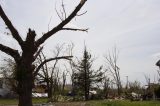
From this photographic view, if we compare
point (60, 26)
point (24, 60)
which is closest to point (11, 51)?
point (24, 60)

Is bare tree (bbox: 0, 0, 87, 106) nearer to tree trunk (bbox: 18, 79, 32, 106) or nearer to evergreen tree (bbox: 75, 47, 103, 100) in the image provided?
tree trunk (bbox: 18, 79, 32, 106)

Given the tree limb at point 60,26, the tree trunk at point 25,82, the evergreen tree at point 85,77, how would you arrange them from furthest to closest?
the evergreen tree at point 85,77, the tree limb at point 60,26, the tree trunk at point 25,82

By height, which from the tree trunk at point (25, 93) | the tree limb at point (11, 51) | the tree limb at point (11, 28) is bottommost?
the tree trunk at point (25, 93)

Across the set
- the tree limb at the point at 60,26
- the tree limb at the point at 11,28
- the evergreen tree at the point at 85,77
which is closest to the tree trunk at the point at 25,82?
the tree limb at the point at 11,28

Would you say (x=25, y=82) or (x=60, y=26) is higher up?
(x=60, y=26)

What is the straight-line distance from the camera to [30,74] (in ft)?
27.9

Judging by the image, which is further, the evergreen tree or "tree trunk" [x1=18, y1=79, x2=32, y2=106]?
the evergreen tree

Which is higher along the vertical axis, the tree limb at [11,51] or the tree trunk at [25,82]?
the tree limb at [11,51]

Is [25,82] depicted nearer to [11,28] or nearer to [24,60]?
[24,60]

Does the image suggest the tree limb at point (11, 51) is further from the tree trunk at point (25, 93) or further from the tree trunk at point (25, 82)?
the tree trunk at point (25, 93)

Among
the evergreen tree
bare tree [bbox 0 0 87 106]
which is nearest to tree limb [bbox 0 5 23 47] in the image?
bare tree [bbox 0 0 87 106]


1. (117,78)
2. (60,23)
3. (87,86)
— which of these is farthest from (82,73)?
(60,23)

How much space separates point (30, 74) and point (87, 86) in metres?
62.6

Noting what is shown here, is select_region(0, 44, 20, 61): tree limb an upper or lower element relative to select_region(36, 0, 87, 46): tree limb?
lower
